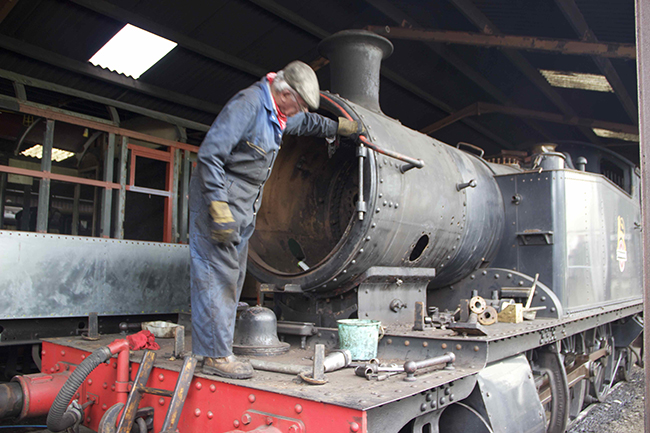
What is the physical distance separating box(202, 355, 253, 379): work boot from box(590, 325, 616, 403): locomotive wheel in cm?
392

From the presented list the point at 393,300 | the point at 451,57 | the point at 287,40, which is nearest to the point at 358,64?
the point at 393,300

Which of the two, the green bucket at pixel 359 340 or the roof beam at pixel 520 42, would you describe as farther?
the roof beam at pixel 520 42

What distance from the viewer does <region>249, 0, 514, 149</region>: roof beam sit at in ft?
20.1

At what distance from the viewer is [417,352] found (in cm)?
253

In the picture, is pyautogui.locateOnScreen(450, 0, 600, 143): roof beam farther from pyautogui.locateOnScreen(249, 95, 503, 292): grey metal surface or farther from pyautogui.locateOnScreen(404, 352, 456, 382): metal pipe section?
pyautogui.locateOnScreen(404, 352, 456, 382): metal pipe section

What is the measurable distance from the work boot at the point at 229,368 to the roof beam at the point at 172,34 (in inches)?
183

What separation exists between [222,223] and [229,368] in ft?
1.99

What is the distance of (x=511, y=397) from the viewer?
2586 mm

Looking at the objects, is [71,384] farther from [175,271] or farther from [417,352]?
[175,271]

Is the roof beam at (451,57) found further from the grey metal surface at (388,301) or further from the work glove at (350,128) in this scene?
the grey metal surface at (388,301)

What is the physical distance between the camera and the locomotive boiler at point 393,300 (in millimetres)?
2039

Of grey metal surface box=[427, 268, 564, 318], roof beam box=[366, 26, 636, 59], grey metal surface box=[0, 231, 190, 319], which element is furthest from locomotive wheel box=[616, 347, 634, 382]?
grey metal surface box=[0, 231, 190, 319]

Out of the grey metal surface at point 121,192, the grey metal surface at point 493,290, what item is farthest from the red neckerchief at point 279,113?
the grey metal surface at point 121,192

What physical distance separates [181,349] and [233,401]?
0.61m
